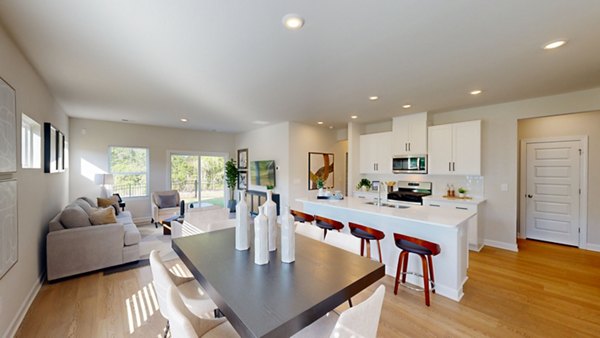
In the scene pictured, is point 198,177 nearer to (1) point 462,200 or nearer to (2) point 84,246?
(2) point 84,246

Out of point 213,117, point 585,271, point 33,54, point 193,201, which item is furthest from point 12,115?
point 585,271

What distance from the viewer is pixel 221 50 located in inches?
90.0

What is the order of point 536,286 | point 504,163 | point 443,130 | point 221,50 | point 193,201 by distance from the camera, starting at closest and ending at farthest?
point 221,50, point 536,286, point 504,163, point 443,130, point 193,201

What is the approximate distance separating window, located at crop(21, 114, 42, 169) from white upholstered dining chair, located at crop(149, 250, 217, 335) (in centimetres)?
212

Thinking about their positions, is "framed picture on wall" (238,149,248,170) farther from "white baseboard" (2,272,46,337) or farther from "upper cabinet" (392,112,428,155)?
"white baseboard" (2,272,46,337)

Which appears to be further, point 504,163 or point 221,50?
point 504,163

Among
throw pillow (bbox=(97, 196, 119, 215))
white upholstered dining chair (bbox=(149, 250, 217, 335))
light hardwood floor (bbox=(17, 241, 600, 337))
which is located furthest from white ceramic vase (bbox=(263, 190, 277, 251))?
throw pillow (bbox=(97, 196, 119, 215))

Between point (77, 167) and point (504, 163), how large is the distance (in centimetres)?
897

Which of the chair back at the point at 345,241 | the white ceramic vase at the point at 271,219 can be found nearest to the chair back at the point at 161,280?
the white ceramic vase at the point at 271,219

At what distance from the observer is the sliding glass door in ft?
23.0

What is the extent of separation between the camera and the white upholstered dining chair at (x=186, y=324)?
0.91 meters

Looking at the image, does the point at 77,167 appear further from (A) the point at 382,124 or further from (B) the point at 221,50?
(A) the point at 382,124

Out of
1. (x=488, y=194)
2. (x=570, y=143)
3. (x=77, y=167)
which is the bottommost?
(x=488, y=194)

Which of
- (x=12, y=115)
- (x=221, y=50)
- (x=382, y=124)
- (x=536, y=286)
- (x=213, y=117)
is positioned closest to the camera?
(x=12, y=115)
